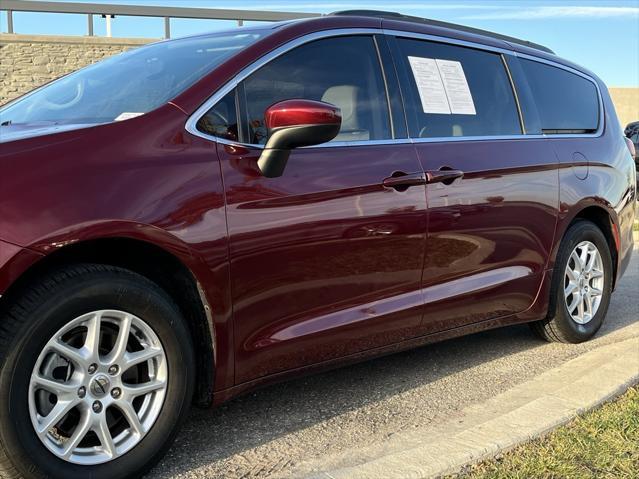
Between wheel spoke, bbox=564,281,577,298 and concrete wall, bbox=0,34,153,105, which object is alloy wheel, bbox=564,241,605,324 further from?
concrete wall, bbox=0,34,153,105

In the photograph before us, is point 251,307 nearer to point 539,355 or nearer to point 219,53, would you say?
point 219,53

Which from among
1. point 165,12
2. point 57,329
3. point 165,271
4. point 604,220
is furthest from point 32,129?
point 165,12

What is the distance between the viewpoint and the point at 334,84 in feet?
10.9

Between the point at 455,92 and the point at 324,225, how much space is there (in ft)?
4.38

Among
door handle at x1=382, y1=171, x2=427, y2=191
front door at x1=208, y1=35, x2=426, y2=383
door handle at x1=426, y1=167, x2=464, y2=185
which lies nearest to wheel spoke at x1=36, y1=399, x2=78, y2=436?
front door at x1=208, y1=35, x2=426, y2=383

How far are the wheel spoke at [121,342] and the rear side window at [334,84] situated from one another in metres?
0.89

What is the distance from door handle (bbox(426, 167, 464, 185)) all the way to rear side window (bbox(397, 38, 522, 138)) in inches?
7.5

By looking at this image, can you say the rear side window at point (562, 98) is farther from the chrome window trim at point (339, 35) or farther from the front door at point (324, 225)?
the front door at point (324, 225)

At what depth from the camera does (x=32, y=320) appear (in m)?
2.25

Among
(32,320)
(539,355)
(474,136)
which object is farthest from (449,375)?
(32,320)

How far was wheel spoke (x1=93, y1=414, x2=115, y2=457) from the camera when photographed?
8.07 ft

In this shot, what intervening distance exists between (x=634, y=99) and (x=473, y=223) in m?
39.0

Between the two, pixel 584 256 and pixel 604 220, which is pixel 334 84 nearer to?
pixel 584 256

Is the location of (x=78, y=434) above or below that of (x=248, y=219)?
below
